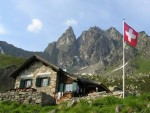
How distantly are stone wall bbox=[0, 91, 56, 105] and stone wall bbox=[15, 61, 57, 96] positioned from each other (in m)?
12.9

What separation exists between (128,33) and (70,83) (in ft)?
51.9

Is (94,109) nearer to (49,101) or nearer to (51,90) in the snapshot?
(49,101)

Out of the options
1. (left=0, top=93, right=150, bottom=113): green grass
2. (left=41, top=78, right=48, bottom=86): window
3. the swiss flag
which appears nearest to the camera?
(left=0, top=93, right=150, bottom=113): green grass

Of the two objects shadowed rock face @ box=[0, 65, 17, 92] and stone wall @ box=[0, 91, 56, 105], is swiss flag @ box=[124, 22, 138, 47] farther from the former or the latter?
shadowed rock face @ box=[0, 65, 17, 92]

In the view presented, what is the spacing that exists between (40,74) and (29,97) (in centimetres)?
1656

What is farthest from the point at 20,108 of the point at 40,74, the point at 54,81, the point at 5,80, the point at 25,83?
the point at 5,80

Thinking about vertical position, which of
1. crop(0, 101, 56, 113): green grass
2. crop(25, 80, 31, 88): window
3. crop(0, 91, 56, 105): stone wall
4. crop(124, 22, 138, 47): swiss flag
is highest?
crop(124, 22, 138, 47): swiss flag

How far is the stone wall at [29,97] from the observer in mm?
28609

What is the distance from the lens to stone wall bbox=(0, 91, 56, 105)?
93.9 ft

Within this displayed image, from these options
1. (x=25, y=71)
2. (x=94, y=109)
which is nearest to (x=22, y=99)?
(x=94, y=109)

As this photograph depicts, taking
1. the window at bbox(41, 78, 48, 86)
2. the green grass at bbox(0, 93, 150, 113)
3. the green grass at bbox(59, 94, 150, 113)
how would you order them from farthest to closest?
the window at bbox(41, 78, 48, 86) < the green grass at bbox(0, 93, 150, 113) < the green grass at bbox(59, 94, 150, 113)

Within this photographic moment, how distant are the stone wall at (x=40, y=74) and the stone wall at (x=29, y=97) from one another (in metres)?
12.9

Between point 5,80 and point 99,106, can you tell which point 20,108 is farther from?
point 5,80

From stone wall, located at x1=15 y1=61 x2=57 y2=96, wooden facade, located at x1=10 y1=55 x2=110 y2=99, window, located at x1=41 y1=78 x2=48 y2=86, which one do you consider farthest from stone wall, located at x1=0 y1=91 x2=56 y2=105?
window, located at x1=41 y1=78 x2=48 y2=86
